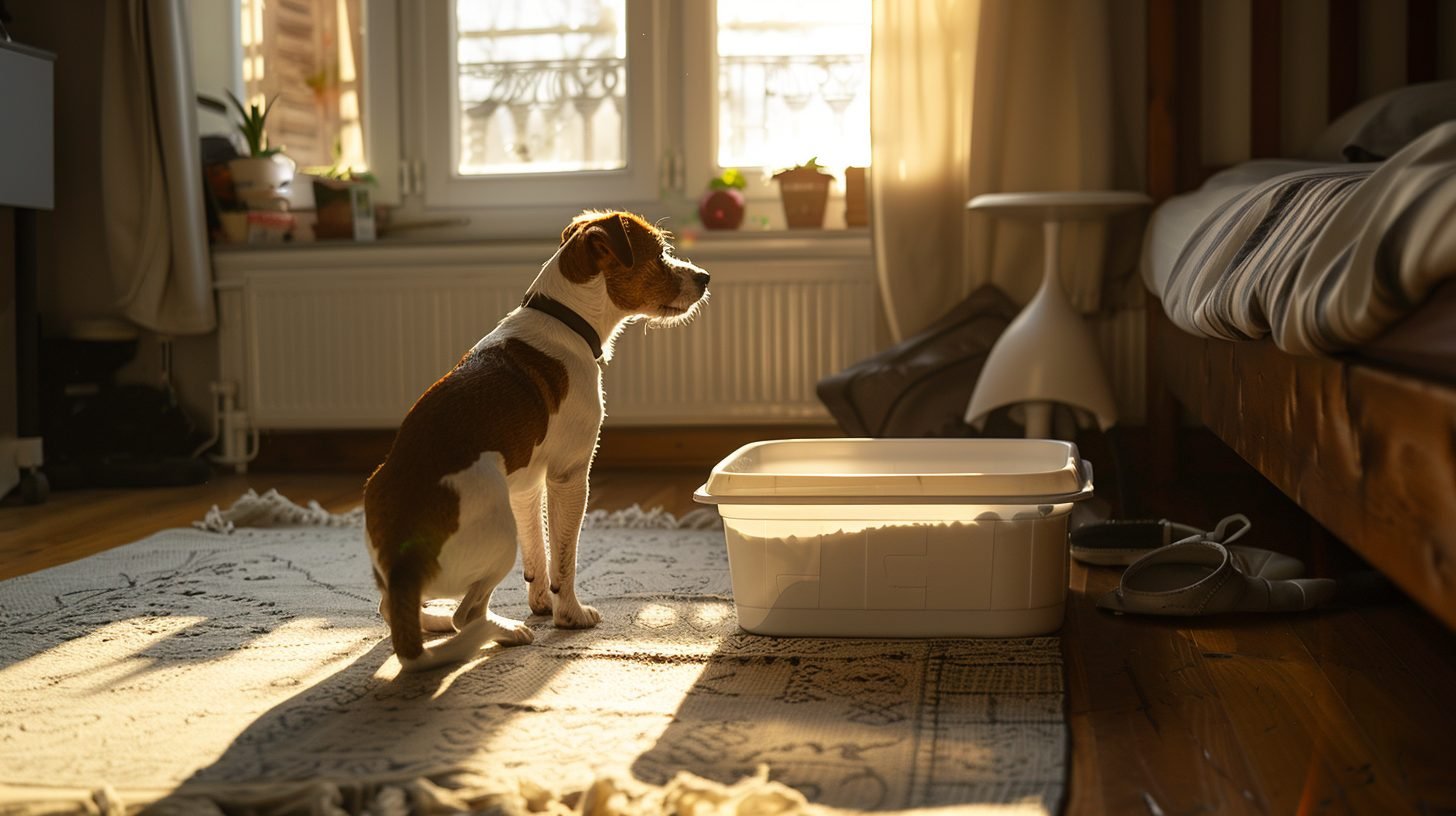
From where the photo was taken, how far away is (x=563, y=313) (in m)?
1.65

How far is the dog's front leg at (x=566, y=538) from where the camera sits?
1.66 m

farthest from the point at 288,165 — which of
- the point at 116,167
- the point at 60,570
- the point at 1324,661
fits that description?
the point at 1324,661

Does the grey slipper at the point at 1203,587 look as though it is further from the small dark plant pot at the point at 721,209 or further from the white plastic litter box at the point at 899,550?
the small dark plant pot at the point at 721,209

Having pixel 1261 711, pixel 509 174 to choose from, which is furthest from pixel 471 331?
pixel 1261 711

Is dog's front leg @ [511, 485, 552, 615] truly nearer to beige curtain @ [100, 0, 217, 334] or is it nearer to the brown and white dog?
the brown and white dog

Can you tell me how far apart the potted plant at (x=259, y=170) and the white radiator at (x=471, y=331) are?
6.0 inches

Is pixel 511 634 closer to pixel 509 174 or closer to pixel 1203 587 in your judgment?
pixel 1203 587

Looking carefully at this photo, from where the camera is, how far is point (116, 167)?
11.3 ft

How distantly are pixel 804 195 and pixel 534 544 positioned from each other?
5.85ft

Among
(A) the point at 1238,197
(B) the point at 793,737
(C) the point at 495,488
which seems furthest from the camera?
(A) the point at 1238,197

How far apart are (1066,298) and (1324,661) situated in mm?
1239

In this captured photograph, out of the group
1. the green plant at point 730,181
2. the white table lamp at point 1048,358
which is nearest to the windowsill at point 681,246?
the green plant at point 730,181

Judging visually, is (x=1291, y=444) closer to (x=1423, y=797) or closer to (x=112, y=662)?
(x=1423, y=797)

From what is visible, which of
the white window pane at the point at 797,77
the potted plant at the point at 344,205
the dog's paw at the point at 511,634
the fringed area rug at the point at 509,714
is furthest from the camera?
the potted plant at the point at 344,205
